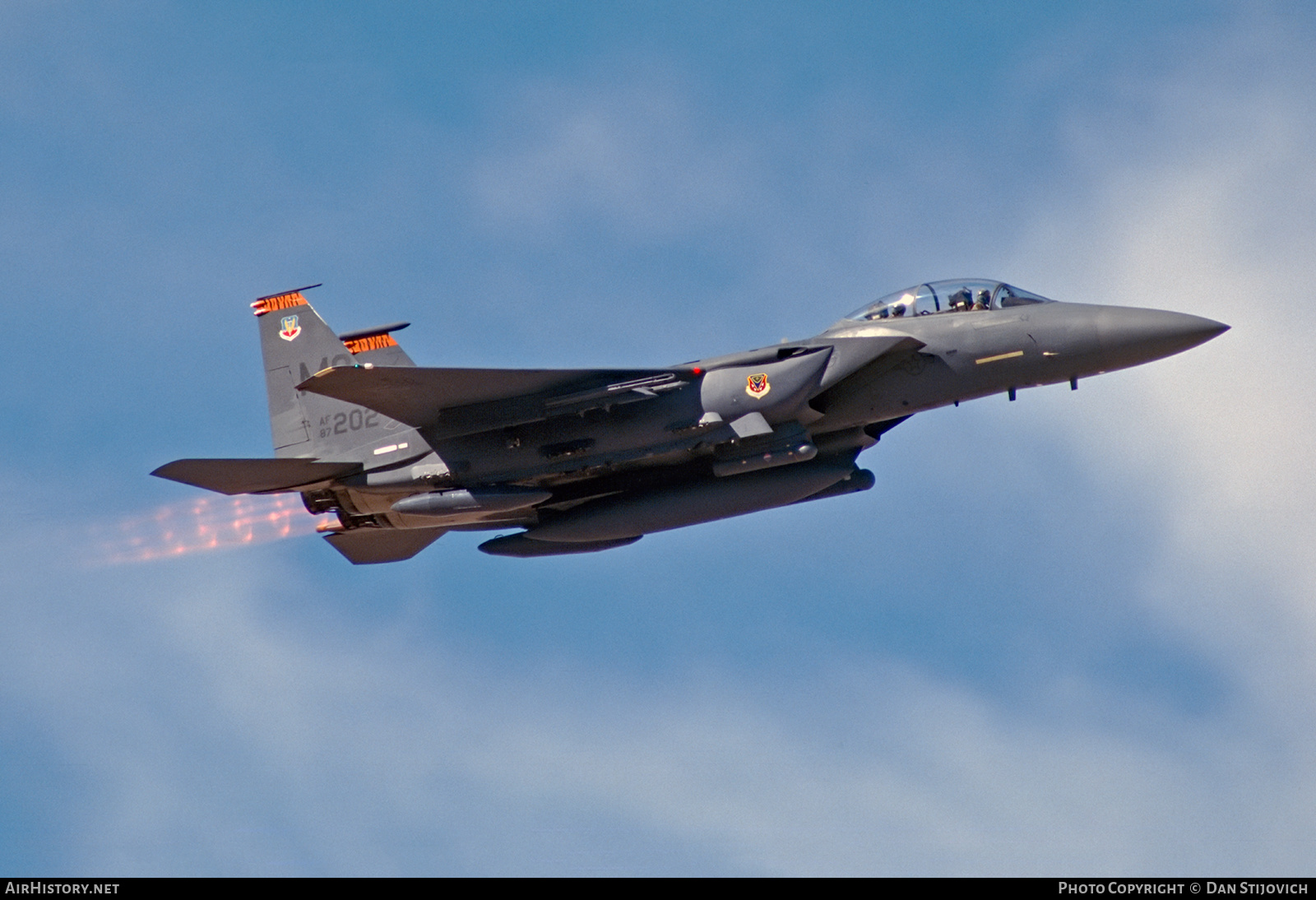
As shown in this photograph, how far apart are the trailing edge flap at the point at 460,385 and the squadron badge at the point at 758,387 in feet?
3.22

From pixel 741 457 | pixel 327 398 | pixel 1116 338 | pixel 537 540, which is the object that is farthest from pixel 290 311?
pixel 1116 338

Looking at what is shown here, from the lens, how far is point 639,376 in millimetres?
20078

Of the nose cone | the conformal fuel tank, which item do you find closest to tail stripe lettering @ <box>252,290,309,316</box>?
the conformal fuel tank

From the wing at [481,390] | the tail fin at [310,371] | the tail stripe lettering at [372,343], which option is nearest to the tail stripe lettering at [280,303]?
the tail fin at [310,371]

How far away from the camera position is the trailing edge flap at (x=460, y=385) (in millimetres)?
19969

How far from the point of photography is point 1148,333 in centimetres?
2033

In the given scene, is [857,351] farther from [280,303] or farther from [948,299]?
[280,303]

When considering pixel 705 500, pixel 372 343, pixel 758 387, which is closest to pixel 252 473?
pixel 372 343

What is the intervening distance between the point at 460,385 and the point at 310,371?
169 inches

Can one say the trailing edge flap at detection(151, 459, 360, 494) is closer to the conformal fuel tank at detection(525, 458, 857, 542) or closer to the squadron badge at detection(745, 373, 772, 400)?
the conformal fuel tank at detection(525, 458, 857, 542)

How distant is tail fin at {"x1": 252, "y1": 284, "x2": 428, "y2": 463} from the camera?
73.0 feet

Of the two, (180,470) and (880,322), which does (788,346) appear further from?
(180,470)

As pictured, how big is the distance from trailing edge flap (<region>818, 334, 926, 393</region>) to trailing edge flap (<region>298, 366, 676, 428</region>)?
2081mm

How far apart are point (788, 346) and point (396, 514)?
6160 millimetres
